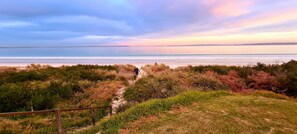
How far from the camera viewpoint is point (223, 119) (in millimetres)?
5426

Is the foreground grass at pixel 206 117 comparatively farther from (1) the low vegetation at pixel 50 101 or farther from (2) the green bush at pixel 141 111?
(1) the low vegetation at pixel 50 101

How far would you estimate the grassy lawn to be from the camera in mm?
4992

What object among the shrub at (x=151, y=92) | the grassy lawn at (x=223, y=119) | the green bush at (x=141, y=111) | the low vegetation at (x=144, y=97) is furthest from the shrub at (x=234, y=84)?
the grassy lawn at (x=223, y=119)

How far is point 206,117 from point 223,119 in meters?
0.38

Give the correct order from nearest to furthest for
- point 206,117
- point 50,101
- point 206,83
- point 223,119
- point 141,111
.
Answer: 1. point 223,119
2. point 206,117
3. point 141,111
4. point 50,101
5. point 206,83

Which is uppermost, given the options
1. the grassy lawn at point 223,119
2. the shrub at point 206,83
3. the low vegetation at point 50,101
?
the grassy lawn at point 223,119

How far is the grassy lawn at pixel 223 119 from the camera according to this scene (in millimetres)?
4992

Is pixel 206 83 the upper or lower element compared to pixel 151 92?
upper

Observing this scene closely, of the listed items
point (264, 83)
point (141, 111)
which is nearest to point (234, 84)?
point (264, 83)

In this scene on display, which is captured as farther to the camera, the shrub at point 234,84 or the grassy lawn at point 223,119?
the shrub at point 234,84

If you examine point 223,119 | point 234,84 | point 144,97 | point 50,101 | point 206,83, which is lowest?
point 50,101

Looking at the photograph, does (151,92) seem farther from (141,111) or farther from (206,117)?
(206,117)

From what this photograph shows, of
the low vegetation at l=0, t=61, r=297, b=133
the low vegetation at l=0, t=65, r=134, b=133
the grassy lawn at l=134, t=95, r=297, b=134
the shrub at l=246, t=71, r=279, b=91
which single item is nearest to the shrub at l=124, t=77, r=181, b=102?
the low vegetation at l=0, t=61, r=297, b=133

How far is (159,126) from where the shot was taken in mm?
5207
